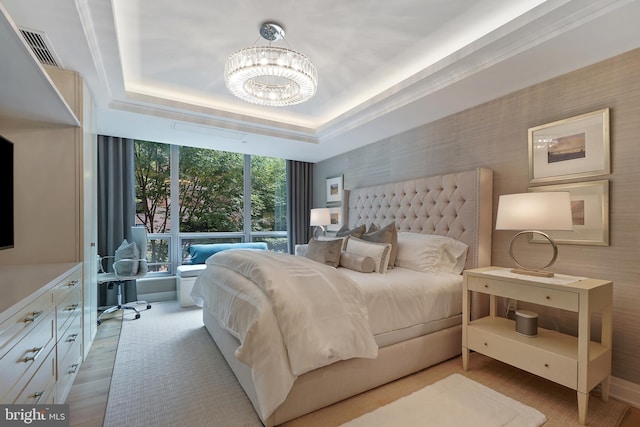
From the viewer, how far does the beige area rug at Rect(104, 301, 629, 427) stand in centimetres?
176

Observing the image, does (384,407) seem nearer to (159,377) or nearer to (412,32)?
(159,377)

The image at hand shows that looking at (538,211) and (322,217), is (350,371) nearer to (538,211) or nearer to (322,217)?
(538,211)

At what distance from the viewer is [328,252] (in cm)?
294

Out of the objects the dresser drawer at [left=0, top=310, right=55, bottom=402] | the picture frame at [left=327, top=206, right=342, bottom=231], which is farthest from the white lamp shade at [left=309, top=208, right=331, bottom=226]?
the dresser drawer at [left=0, top=310, right=55, bottom=402]

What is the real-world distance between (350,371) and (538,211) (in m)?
1.70

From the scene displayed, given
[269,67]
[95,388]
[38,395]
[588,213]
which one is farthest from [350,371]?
[269,67]

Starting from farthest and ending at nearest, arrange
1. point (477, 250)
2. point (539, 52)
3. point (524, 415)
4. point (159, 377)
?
1. point (477, 250)
2. point (159, 377)
3. point (539, 52)
4. point (524, 415)

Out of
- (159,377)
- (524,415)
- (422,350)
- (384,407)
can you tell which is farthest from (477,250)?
(159,377)

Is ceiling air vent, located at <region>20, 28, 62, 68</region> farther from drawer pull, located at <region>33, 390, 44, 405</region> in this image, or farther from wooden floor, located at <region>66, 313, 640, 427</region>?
wooden floor, located at <region>66, 313, 640, 427</region>

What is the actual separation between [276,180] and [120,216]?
271 centimetres

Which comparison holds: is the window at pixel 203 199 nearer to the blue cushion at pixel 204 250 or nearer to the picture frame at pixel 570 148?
Result: the blue cushion at pixel 204 250

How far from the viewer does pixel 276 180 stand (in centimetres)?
588

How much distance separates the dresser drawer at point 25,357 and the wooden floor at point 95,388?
62 centimetres

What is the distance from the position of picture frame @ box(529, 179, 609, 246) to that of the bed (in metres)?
0.62
